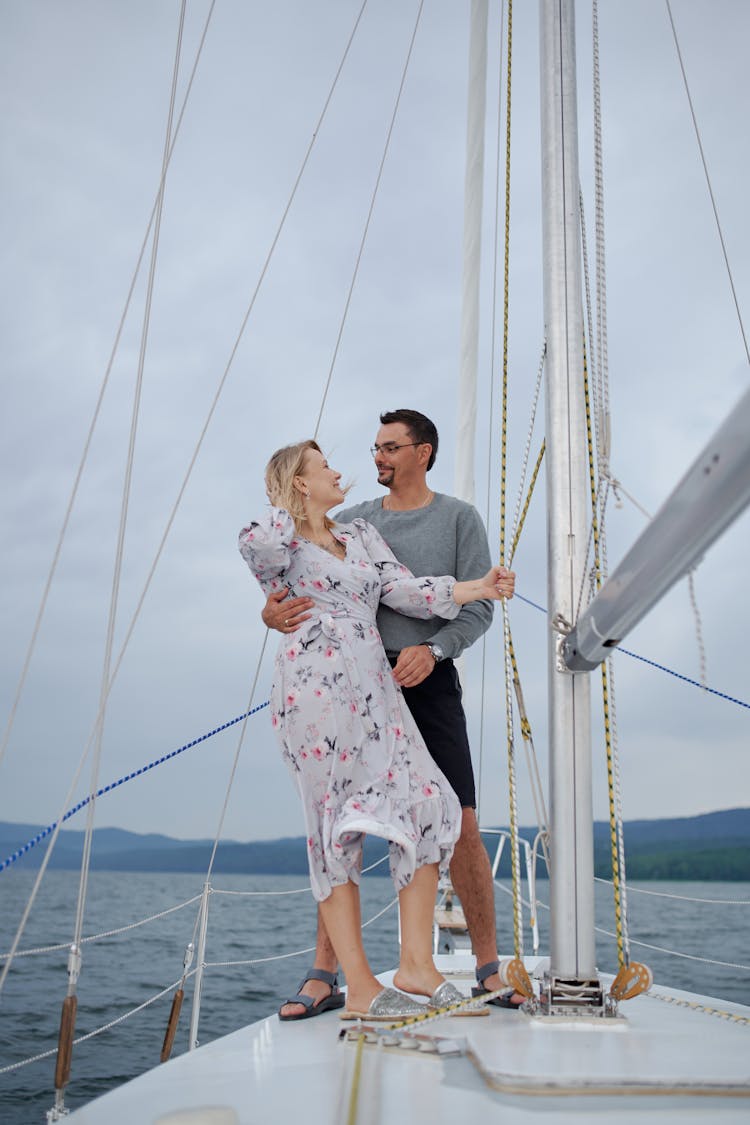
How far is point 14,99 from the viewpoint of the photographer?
6273 mm

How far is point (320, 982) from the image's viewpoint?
2.35 meters

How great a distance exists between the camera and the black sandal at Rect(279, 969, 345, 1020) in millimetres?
2219

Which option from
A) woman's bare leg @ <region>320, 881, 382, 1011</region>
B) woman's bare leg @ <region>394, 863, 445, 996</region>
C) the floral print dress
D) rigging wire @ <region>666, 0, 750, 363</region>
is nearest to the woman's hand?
the floral print dress

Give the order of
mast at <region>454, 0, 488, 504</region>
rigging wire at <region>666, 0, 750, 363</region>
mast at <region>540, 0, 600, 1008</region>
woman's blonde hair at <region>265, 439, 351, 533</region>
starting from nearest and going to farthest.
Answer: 1. mast at <region>540, 0, 600, 1008</region>
2. woman's blonde hair at <region>265, 439, 351, 533</region>
3. rigging wire at <region>666, 0, 750, 363</region>
4. mast at <region>454, 0, 488, 504</region>

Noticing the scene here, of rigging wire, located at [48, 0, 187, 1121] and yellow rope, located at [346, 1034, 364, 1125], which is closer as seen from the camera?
yellow rope, located at [346, 1034, 364, 1125]

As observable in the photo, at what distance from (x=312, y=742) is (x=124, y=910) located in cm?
2903

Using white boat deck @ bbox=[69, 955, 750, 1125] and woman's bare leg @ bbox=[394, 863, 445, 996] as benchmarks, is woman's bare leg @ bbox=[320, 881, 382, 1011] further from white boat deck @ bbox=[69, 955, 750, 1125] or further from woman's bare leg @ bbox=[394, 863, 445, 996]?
white boat deck @ bbox=[69, 955, 750, 1125]

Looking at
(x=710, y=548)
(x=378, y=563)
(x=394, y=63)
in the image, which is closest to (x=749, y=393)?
(x=710, y=548)

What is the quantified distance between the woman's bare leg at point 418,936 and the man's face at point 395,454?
1.21 m

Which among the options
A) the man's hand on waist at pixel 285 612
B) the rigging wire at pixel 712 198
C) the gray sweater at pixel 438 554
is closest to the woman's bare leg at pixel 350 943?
the man's hand on waist at pixel 285 612

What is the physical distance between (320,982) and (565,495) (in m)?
1.35

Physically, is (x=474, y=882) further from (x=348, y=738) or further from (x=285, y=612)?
(x=285, y=612)

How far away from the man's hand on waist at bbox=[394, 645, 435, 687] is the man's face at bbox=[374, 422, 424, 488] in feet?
2.23

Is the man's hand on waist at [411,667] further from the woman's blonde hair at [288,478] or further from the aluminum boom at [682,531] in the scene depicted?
the aluminum boom at [682,531]
